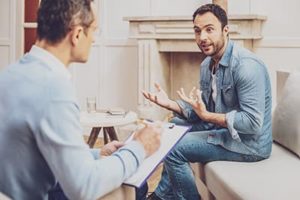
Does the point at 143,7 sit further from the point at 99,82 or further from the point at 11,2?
the point at 11,2

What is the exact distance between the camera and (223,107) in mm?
2084

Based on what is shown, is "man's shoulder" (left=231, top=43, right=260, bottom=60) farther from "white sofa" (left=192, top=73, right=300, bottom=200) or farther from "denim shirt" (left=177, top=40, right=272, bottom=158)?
"white sofa" (left=192, top=73, right=300, bottom=200)

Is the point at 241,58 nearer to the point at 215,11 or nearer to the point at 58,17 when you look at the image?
the point at 215,11

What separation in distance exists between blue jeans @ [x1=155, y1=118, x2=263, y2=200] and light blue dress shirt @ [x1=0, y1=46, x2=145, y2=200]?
1044mm

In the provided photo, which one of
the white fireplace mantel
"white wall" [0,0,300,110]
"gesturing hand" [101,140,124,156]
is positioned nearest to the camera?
"gesturing hand" [101,140,124,156]

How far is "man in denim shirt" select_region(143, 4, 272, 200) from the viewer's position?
1.94 m

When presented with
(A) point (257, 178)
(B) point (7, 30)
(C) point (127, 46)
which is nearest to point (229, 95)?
(A) point (257, 178)

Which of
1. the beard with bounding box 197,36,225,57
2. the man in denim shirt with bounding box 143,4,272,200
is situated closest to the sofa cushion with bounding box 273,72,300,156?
the man in denim shirt with bounding box 143,4,272,200

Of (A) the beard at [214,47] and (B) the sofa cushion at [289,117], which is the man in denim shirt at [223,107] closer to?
(A) the beard at [214,47]

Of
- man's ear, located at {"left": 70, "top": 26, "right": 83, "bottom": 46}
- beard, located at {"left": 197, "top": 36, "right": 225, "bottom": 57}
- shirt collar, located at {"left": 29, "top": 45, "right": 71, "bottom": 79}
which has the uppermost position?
beard, located at {"left": 197, "top": 36, "right": 225, "bottom": 57}

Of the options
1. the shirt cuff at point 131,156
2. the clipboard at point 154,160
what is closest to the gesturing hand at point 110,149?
the clipboard at point 154,160

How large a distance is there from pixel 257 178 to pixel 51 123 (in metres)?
1.09

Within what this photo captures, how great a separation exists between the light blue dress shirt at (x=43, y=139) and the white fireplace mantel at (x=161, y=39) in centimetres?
294

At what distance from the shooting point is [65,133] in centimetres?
95
